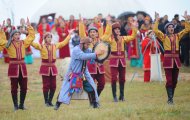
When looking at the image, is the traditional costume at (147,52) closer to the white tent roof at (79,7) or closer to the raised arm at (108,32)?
the raised arm at (108,32)

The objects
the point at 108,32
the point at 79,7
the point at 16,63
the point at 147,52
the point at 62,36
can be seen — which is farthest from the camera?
the point at 79,7

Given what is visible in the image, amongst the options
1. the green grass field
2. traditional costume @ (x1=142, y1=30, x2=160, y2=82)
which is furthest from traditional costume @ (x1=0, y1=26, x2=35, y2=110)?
traditional costume @ (x1=142, y1=30, x2=160, y2=82)

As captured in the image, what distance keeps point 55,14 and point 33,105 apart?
28.9m

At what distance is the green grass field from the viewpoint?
1172cm

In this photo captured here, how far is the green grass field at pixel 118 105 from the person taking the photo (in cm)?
1172

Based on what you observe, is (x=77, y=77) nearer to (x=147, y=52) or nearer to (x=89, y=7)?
(x=147, y=52)

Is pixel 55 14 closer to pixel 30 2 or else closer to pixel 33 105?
pixel 30 2

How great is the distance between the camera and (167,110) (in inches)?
475

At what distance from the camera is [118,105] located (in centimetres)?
1439

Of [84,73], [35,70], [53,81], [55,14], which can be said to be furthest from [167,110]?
[55,14]

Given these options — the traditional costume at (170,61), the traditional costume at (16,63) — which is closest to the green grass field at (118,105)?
the traditional costume at (170,61)

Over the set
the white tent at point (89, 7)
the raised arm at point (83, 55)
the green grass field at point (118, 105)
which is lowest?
the green grass field at point (118, 105)

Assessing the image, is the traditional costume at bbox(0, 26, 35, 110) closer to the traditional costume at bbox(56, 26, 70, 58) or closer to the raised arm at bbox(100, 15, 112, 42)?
the raised arm at bbox(100, 15, 112, 42)

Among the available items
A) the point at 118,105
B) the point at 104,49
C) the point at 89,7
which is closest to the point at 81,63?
the point at 104,49
